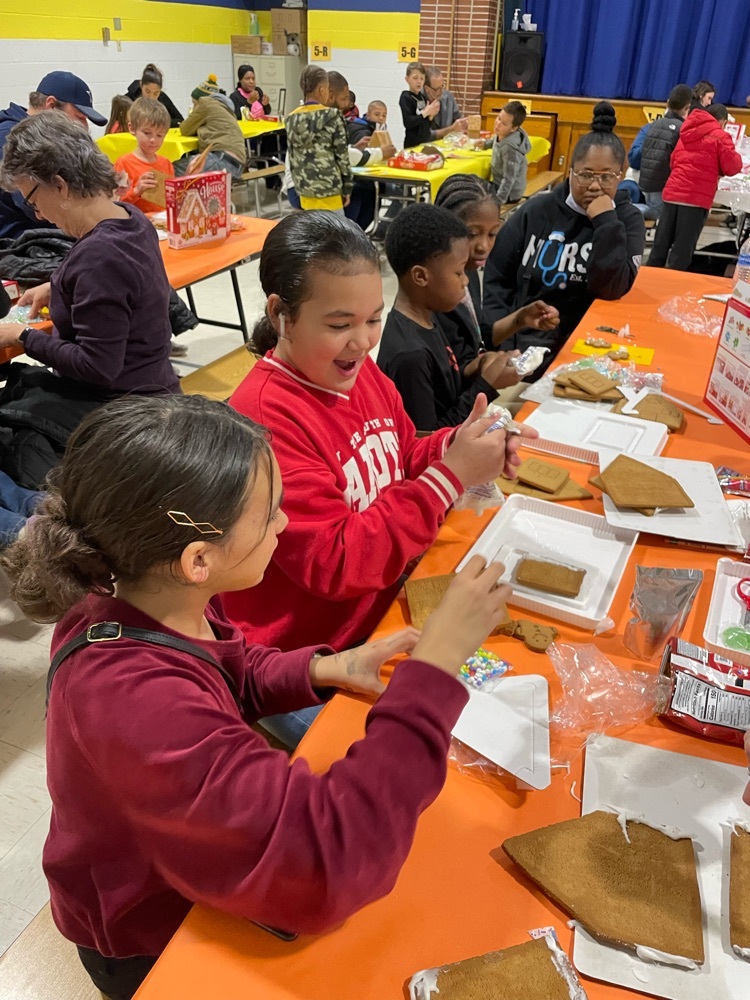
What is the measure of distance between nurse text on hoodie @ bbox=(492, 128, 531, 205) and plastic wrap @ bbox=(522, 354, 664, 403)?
474cm

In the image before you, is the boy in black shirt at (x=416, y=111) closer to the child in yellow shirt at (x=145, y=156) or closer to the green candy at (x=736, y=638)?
the child in yellow shirt at (x=145, y=156)

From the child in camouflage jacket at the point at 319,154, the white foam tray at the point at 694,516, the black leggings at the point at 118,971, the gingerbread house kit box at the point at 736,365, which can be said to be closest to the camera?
the black leggings at the point at 118,971

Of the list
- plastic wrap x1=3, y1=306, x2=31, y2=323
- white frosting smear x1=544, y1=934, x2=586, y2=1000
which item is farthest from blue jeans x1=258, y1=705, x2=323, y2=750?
plastic wrap x1=3, y1=306, x2=31, y2=323

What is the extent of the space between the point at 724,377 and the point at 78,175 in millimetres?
1973

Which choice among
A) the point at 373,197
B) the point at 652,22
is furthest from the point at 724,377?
the point at 652,22

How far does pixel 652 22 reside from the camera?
893 centimetres

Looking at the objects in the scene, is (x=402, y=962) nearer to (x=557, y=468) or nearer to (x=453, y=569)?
(x=453, y=569)

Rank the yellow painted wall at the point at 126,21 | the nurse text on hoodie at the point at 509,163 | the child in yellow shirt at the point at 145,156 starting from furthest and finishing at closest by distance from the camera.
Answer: the yellow painted wall at the point at 126,21, the nurse text on hoodie at the point at 509,163, the child in yellow shirt at the point at 145,156

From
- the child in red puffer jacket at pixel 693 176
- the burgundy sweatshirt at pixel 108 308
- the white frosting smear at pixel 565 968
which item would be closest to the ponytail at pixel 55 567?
the white frosting smear at pixel 565 968

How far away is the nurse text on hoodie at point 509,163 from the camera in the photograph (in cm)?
638

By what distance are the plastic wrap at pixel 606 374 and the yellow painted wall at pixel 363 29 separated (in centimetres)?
941

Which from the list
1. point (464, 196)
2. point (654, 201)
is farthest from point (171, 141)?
point (464, 196)

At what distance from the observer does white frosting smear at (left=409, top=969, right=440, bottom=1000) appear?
0.72m

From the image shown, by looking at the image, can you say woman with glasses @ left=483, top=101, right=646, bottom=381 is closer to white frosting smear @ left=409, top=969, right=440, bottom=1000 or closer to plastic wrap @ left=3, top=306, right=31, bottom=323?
plastic wrap @ left=3, top=306, right=31, bottom=323
